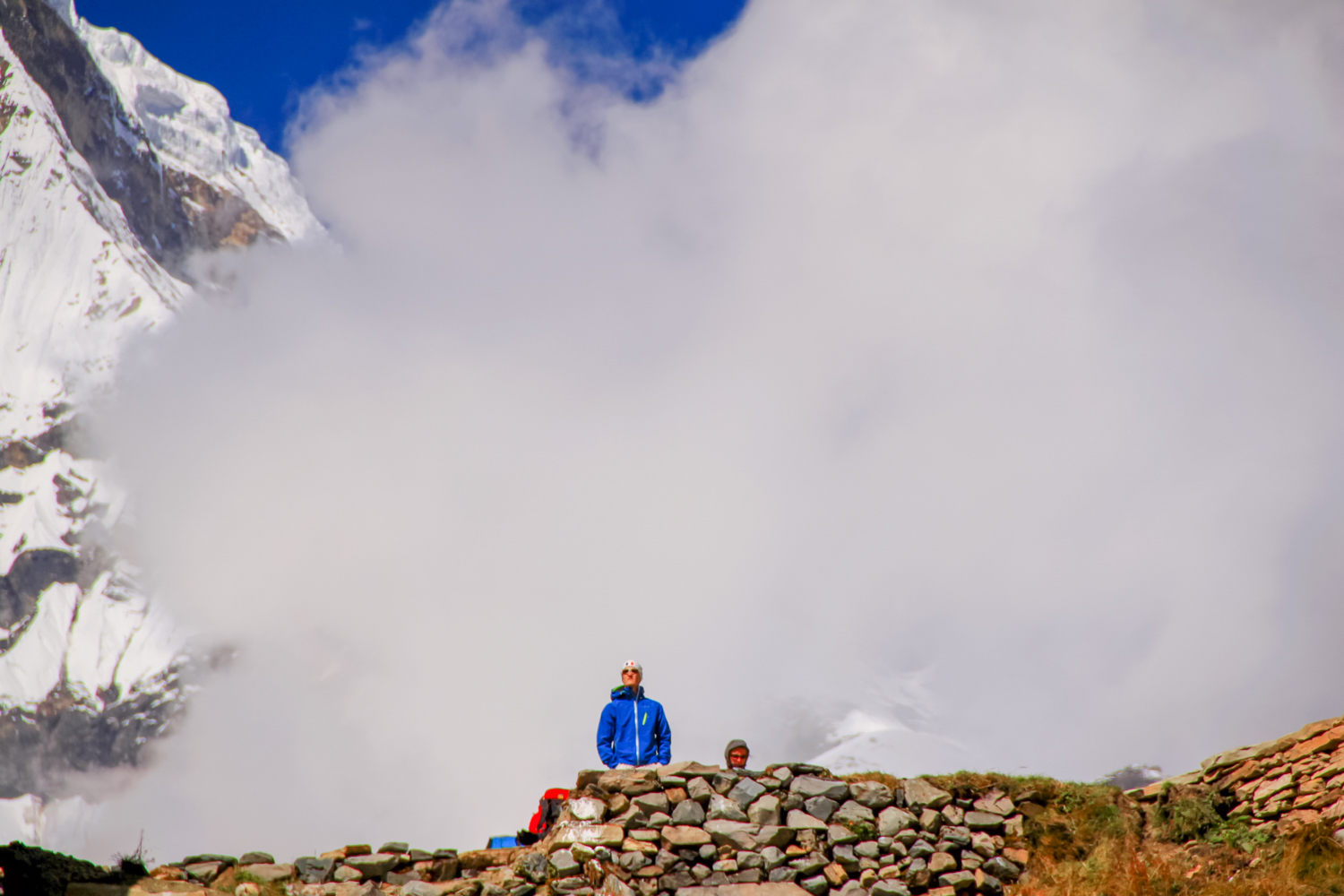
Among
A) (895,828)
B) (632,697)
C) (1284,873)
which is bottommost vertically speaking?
(1284,873)

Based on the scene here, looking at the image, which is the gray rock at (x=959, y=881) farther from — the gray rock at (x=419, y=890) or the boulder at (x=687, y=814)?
the gray rock at (x=419, y=890)

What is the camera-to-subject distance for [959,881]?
12031 millimetres

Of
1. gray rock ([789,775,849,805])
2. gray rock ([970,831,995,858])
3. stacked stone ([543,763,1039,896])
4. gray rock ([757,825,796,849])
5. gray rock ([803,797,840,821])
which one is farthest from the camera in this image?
gray rock ([789,775,849,805])

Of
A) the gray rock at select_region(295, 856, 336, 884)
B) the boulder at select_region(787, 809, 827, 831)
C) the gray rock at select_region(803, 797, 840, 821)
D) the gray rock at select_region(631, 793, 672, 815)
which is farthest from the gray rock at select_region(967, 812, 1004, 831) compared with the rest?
the gray rock at select_region(295, 856, 336, 884)

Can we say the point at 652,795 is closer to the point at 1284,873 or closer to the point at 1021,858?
the point at 1021,858

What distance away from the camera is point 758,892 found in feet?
37.7

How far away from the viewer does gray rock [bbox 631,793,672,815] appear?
479 inches

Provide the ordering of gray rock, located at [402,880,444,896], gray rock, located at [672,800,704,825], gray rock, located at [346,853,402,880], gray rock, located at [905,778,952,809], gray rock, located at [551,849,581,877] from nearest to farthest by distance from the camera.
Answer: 1. gray rock, located at [402,880,444,896]
2. gray rock, located at [551,849,581,877]
3. gray rock, located at [346,853,402,880]
4. gray rock, located at [672,800,704,825]
5. gray rock, located at [905,778,952,809]

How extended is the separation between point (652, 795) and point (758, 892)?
69.9 inches

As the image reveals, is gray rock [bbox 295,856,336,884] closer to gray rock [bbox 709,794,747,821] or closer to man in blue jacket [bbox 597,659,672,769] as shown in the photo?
man in blue jacket [bbox 597,659,672,769]

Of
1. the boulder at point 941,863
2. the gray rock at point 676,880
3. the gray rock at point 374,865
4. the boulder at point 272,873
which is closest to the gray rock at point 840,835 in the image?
the boulder at point 941,863

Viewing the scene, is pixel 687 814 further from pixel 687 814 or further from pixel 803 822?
pixel 803 822

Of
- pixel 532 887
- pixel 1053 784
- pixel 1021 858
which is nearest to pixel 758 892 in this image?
pixel 532 887

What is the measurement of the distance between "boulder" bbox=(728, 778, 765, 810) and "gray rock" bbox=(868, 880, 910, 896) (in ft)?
5.96
